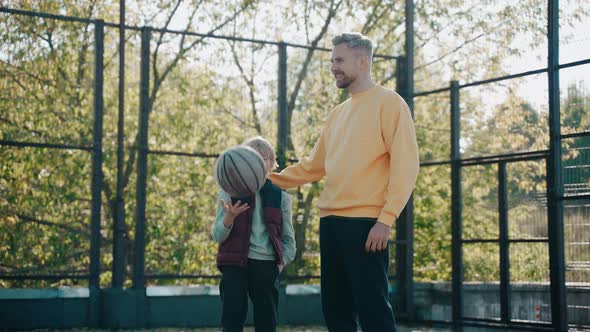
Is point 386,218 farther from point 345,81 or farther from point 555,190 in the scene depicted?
point 555,190

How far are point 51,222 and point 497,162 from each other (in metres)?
4.21

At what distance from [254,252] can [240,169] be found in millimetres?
567

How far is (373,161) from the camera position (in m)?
3.85

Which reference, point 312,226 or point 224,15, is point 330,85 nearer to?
point 312,226

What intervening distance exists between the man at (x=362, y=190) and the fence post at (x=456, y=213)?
522 cm

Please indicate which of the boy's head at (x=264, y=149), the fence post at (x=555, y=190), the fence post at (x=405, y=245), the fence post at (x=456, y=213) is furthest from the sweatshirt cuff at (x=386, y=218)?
the fence post at (x=405, y=245)

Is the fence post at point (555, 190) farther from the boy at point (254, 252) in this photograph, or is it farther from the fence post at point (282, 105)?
the boy at point (254, 252)

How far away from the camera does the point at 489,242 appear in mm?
8641

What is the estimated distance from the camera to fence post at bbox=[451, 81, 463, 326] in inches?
353

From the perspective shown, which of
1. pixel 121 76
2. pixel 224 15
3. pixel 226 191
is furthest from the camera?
pixel 224 15

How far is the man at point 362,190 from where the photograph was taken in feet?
12.2

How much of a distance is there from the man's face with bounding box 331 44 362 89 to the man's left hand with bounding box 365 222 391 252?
0.69 meters

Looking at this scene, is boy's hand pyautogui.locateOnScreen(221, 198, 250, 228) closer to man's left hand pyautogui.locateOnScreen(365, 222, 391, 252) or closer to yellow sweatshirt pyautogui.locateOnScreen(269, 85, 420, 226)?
yellow sweatshirt pyautogui.locateOnScreen(269, 85, 420, 226)

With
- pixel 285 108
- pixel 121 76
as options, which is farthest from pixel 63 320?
pixel 285 108
